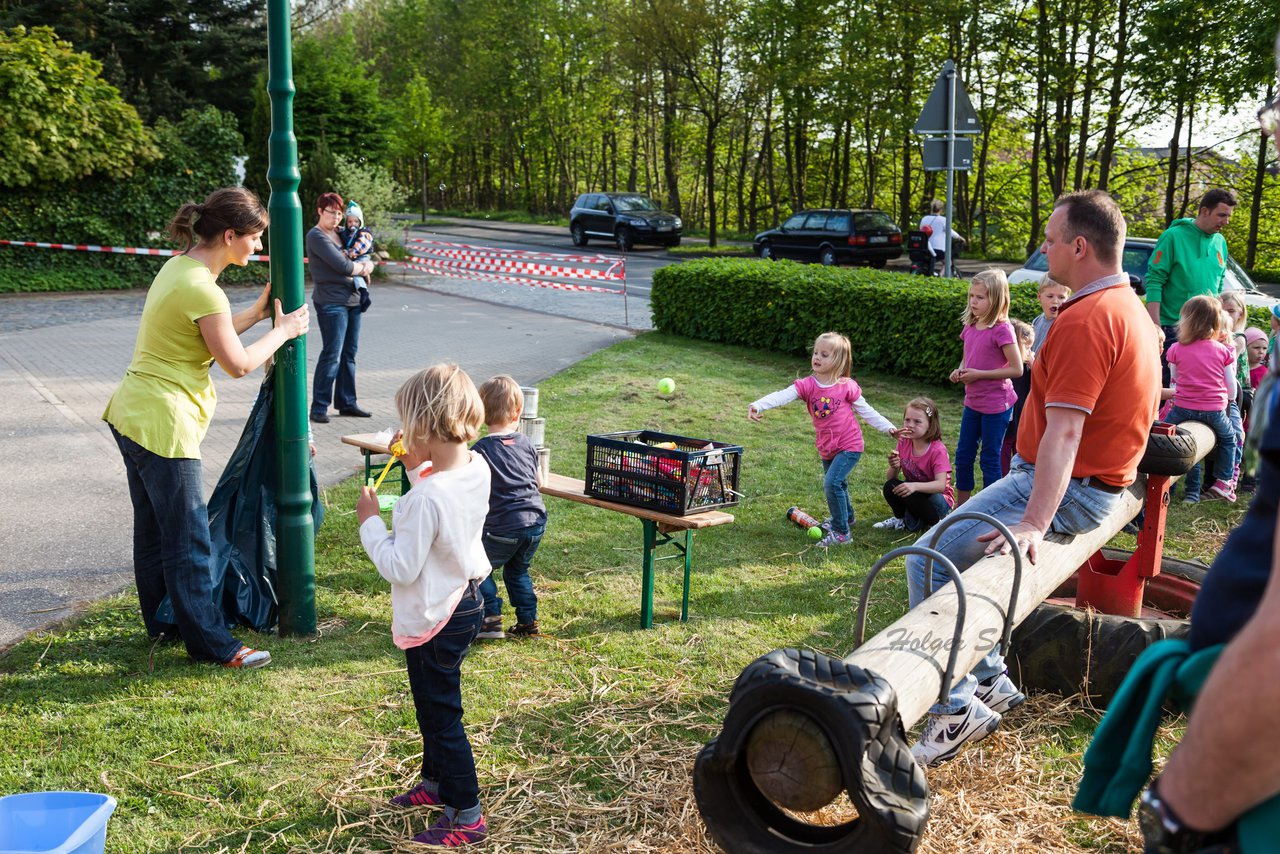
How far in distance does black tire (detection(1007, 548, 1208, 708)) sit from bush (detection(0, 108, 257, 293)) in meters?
19.8

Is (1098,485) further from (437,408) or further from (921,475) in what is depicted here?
(921,475)

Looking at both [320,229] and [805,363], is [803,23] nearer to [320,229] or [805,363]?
[805,363]

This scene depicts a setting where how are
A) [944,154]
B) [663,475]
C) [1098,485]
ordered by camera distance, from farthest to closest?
[944,154], [663,475], [1098,485]

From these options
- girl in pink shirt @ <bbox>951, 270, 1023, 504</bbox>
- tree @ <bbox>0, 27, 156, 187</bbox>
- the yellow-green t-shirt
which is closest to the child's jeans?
girl in pink shirt @ <bbox>951, 270, 1023, 504</bbox>

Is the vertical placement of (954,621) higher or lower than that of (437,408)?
lower

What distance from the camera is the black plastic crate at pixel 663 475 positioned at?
17.5 ft

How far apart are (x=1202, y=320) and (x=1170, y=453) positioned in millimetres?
3450

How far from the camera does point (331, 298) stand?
9984 millimetres

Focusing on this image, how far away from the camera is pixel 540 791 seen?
398cm

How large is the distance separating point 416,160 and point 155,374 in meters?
64.3

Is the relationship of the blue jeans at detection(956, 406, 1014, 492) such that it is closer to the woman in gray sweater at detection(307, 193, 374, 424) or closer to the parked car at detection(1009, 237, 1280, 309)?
the parked car at detection(1009, 237, 1280, 309)

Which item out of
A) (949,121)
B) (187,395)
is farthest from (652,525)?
(949,121)

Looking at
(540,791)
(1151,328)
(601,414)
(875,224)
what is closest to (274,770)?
(540,791)

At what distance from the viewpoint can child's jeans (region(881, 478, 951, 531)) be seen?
707cm
